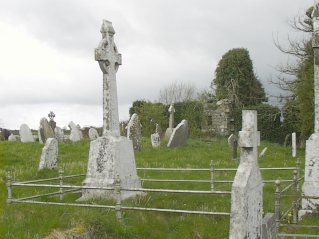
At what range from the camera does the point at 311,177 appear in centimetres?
1004

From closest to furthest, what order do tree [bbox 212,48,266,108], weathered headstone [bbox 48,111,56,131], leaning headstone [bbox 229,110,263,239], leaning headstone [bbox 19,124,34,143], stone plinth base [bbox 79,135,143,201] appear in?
leaning headstone [bbox 229,110,263,239], stone plinth base [bbox 79,135,143,201], weathered headstone [bbox 48,111,56,131], leaning headstone [bbox 19,124,34,143], tree [bbox 212,48,266,108]

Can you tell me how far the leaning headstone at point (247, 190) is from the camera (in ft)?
21.8

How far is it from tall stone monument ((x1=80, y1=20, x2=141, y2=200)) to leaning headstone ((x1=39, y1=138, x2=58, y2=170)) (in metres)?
4.10

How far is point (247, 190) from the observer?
6.71 metres

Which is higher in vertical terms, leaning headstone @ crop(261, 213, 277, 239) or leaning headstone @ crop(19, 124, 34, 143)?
leaning headstone @ crop(19, 124, 34, 143)

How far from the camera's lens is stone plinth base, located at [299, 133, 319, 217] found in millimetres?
9969

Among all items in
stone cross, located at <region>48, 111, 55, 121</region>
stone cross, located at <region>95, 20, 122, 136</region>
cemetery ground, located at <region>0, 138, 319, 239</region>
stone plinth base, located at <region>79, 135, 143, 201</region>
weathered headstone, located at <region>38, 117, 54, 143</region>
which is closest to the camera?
cemetery ground, located at <region>0, 138, 319, 239</region>

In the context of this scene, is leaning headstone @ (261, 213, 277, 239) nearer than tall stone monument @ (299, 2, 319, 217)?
Yes

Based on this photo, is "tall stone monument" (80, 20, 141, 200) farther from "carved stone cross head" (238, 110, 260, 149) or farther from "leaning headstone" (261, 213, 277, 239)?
"carved stone cross head" (238, 110, 260, 149)

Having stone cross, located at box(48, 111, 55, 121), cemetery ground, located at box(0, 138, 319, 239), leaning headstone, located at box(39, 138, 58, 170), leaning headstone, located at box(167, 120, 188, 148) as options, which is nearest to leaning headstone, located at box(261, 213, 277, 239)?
cemetery ground, located at box(0, 138, 319, 239)

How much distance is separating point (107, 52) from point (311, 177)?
580 centimetres

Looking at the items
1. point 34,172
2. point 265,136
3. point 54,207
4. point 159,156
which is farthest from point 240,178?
point 265,136

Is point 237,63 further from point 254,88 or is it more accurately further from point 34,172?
point 34,172

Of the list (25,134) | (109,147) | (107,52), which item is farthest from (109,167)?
(25,134)
